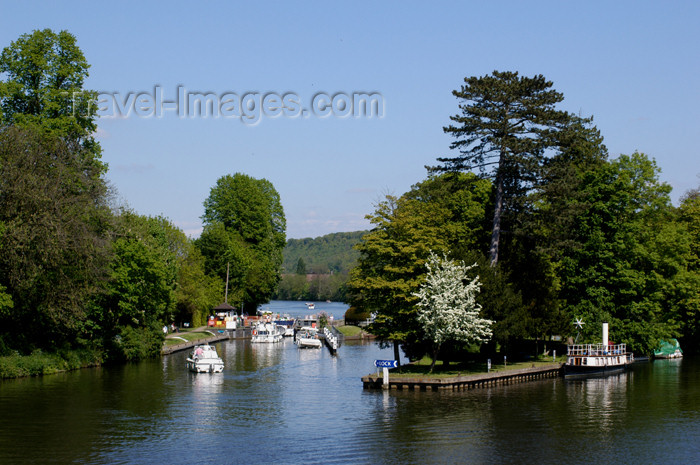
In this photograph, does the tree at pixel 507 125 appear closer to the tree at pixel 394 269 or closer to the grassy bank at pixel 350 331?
the tree at pixel 394 269

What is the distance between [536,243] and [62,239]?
3364cm

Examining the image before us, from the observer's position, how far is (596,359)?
180 ft

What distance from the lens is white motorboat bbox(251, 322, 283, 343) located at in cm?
8962

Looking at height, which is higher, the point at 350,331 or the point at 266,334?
the point at 266,334

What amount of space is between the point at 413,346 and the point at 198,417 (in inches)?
755

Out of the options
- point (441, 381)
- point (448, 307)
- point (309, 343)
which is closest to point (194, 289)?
point (309, 343)

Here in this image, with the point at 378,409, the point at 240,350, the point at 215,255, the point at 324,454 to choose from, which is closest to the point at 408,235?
the point at 378,409

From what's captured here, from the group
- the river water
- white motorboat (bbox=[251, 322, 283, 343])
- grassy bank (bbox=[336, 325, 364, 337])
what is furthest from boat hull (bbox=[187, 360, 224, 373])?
grassy bank (bbox=[336, 325, 364, 337])

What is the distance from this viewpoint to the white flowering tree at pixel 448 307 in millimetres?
44500

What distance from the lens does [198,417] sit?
36.7 meters

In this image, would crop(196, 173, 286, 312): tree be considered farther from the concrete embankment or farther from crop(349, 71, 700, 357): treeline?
crop(349, 71, 700, 357): treeline

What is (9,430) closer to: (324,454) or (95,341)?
(324,454)

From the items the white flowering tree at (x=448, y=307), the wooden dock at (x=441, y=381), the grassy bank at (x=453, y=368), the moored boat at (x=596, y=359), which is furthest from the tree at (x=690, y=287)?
the white flowering tree at (x=448, y=307)

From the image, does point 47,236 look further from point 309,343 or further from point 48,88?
point 309,343
